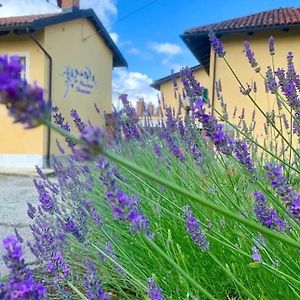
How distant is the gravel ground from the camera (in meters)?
4.12

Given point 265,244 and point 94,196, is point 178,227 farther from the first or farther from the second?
point 94,196

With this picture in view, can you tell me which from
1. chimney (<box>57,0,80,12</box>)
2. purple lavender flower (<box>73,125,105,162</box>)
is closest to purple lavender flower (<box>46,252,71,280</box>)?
purple lavender flower (<box>73,125,105,162</box>)

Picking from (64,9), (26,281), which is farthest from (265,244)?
(64,9)

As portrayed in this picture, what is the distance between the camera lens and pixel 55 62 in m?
11.1

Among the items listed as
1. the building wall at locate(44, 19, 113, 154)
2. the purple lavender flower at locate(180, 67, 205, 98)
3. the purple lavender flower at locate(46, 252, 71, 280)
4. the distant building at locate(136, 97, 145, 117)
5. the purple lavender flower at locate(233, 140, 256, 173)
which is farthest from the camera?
the building wall at locate(44, 19, 113, 154)

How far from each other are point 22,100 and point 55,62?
444 inches

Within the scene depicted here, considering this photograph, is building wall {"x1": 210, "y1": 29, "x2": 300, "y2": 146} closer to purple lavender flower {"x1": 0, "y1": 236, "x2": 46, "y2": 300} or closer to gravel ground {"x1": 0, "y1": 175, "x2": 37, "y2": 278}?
gravel ground {"x1": 0, "y1": 175, "x2": 37, "y2": 278}

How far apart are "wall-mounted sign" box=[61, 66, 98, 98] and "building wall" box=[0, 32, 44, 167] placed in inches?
49.2

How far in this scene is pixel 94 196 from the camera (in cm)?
299

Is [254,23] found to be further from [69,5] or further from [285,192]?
[285,192]

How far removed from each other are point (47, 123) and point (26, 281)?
0.33 meters

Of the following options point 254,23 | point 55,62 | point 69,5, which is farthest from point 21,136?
point 254,23

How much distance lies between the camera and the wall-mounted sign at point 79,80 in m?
11.9

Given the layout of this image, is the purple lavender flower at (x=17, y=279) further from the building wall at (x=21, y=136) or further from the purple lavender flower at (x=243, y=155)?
the building wall at (x=21, y=136)
